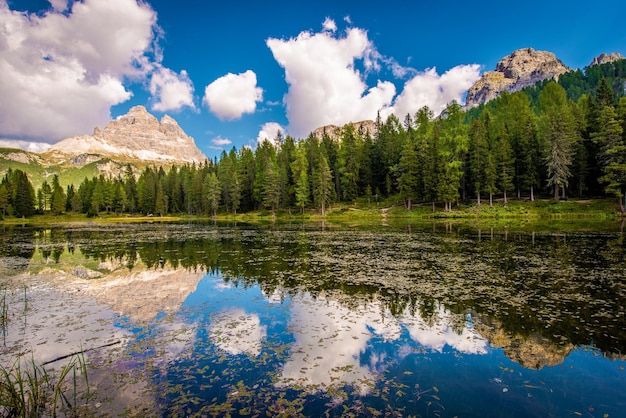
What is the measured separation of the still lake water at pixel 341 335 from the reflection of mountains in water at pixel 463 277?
0.12 meters

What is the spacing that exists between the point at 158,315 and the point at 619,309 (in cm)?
1751

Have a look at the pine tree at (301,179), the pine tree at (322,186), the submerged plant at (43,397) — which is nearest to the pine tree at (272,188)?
the pine tree at (301,179)

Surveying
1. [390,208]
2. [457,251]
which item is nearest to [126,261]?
[457,251]

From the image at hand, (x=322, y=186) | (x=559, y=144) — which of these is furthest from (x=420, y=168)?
(x=559, y=144)

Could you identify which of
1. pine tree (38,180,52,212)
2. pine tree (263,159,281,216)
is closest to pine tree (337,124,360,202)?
pine tree (263,159,281,216)

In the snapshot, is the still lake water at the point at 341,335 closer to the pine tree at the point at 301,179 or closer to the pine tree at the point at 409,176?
the pine tree at the point at 409,176

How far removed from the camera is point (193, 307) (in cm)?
1459

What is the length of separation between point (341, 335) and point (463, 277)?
33.6 feet

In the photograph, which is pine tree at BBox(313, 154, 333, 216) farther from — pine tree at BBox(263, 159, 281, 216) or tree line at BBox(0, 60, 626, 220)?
pine tree at BBox(263, 159, 281, 216)

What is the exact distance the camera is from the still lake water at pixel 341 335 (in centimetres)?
751

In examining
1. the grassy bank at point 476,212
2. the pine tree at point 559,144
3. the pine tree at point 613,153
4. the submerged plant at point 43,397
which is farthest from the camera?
the pine tree at point 559,144

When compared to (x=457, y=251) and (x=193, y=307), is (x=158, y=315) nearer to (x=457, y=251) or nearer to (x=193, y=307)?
(x=193, y=307)

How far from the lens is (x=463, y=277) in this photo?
18.4 m

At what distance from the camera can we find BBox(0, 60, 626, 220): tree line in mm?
65750
